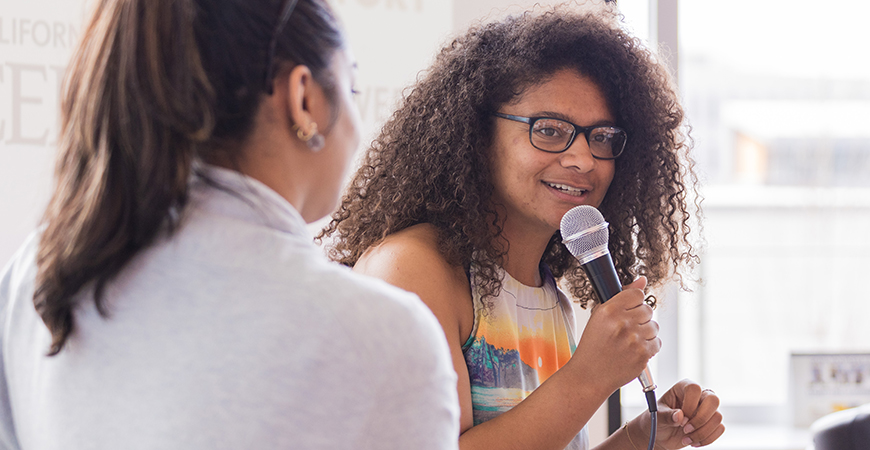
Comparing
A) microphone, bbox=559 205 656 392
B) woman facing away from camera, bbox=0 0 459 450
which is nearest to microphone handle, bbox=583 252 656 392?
microphone, bbox=559 205 656 392

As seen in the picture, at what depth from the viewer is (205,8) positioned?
55 cm

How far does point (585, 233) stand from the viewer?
116cm

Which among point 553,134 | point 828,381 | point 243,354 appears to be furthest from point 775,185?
point 243,354

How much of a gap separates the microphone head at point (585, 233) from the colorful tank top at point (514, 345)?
18 centimetres

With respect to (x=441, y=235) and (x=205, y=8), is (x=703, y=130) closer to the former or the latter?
(x=441, y=235)

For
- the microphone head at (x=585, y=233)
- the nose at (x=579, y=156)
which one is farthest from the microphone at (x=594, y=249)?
the nose at (x=579, y=156)

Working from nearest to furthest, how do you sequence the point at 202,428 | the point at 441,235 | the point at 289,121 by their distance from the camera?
1. the point at 202,428
2. the point at 289,121
3. the point at 441,235

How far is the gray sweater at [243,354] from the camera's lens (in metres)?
0.49

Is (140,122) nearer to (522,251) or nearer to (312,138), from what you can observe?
(312,138)

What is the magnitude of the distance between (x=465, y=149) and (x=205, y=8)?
815 millimetres

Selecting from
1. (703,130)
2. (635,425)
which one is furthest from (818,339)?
(635,425)

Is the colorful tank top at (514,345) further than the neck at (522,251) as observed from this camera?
No

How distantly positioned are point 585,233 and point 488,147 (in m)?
0.31

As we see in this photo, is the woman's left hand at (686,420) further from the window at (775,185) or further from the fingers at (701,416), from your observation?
the window at (775,185)
